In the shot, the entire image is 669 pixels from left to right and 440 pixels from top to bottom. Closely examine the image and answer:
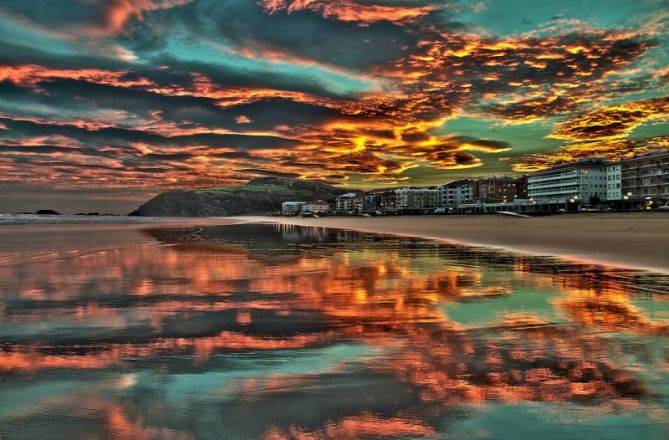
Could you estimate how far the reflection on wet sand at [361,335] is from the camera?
5129 mm

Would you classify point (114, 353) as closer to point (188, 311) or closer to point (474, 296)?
point (188, 311)

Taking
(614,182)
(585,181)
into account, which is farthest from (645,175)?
(585,181)

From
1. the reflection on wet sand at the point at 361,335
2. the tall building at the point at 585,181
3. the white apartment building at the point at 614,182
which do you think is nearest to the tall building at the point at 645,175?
the white apartment building at the point at 614,182

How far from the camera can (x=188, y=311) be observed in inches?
402

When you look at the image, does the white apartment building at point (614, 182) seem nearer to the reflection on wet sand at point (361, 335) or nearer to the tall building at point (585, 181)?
the tall building at point (585, 181)

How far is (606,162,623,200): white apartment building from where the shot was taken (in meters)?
170

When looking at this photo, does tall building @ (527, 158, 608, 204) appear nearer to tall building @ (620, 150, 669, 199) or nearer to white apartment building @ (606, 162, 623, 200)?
white apartment building @ (606, 162, 623, 200)

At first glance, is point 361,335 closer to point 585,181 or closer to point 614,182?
point 614,182

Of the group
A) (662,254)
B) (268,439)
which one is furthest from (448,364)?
(662,254)

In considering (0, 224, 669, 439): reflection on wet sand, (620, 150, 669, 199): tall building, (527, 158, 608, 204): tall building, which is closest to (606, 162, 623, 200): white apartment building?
(620, 150, 669, 199): tall building

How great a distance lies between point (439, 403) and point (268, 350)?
279 centimetres

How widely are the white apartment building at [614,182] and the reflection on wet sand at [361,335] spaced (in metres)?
174

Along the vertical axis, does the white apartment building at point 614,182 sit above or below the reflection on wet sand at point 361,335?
above

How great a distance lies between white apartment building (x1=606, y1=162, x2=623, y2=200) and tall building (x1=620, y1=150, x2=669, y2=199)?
1.93 meters
